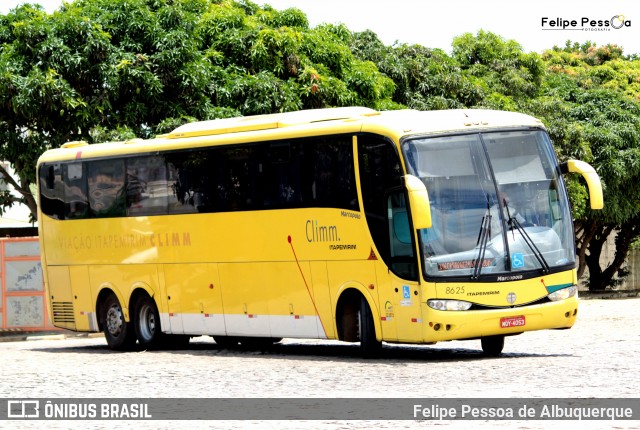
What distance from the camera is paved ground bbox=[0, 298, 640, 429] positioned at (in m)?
12.9

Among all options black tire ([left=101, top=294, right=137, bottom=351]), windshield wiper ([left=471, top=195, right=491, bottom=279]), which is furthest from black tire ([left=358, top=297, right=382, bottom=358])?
black tire ([left=101, top=294, right=137, bottom=351])

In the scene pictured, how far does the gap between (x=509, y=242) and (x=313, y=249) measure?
10.3 feet

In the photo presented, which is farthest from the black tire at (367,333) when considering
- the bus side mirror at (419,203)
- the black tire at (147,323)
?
the black tire at (147,323)

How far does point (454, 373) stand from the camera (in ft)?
50.4

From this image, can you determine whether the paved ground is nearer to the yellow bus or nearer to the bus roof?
the yellow bus

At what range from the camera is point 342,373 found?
633 inches

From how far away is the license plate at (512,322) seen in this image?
17.1m

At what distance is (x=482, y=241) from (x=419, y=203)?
123 cm

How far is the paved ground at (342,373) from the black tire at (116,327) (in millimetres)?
339

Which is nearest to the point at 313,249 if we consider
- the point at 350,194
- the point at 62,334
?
the point at 350,194

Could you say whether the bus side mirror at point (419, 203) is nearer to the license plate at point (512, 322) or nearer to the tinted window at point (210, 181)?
the tinted window at point (210, 181)

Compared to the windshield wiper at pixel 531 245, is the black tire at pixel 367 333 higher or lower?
lower

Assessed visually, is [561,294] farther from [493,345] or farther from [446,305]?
[446,305]

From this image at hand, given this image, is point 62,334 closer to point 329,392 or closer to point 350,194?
point 350,194
